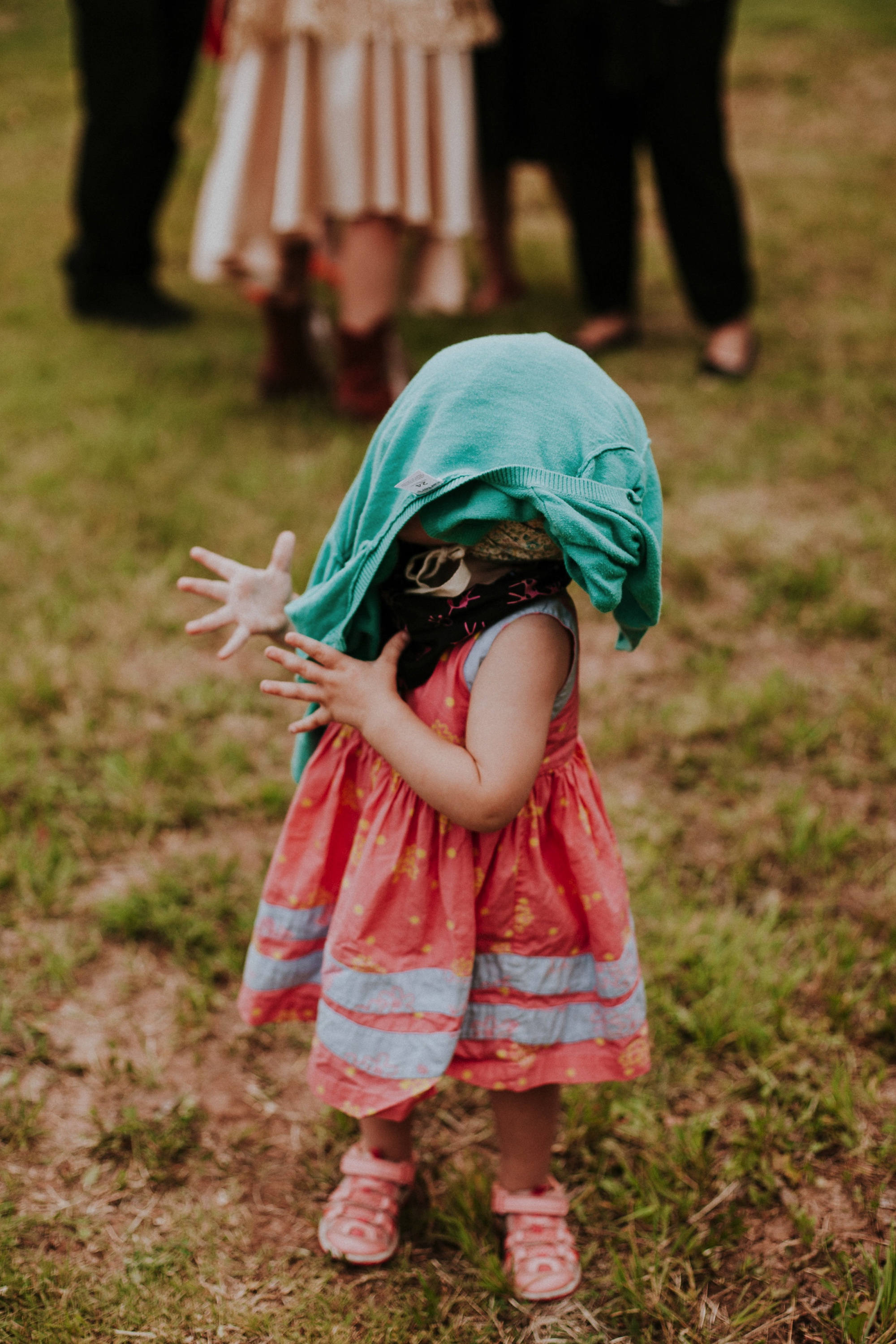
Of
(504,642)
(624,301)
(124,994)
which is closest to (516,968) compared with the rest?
(504,642)

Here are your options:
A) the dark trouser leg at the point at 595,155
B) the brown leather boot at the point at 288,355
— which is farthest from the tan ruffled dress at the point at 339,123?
the dark trouser leg at the point at 595,155

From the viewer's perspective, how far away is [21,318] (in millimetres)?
4328

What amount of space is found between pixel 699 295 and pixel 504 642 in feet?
9.86

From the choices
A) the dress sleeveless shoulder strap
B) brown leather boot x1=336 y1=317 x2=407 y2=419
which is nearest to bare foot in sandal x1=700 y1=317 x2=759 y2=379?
brown leather boot x1=336 y1=317 x2=407 y2=419

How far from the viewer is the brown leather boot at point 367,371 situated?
3.36m

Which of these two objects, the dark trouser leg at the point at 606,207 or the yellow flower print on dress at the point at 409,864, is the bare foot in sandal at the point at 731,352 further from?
the yellow flower print on dress at the point at 409,864

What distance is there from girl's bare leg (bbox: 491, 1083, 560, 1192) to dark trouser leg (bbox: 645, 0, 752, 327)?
3059 mm

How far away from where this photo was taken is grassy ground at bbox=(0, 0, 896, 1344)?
1384 millimetres

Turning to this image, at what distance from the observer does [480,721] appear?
3.84 feet

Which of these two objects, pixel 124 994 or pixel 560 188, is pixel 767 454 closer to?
pixel 560 188

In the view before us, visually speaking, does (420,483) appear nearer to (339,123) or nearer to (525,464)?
(525,464)

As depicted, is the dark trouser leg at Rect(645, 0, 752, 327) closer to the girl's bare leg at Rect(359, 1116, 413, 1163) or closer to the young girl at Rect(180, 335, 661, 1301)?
the young girl at Rect(180, 335, 661, 1301)

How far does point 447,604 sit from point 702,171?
2889 millimetres

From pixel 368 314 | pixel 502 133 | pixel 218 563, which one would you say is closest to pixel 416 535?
pixel 218 563
